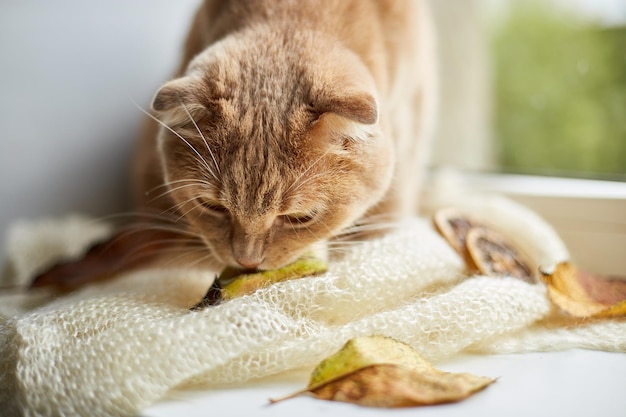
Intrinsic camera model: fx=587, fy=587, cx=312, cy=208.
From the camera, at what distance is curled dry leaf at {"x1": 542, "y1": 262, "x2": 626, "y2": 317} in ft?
3.45

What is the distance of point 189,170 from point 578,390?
2.47 feet

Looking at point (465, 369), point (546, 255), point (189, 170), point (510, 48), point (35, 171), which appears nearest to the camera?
point (465, 369)

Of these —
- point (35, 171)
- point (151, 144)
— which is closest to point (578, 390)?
point (151, 144)

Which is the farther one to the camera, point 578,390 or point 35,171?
point 35,171

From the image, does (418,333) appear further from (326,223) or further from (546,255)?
(546,255)

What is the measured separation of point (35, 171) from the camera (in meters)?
1.54

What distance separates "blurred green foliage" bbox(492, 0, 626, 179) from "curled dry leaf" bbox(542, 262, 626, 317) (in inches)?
23.8

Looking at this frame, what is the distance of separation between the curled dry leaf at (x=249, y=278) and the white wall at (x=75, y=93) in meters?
0.73

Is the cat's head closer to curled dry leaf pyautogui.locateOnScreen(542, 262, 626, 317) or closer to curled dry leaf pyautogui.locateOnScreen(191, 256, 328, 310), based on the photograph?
curled dry leaf pyautogui.locateOnScreen(191, 256, 328, 310)

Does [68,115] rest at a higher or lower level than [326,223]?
higher

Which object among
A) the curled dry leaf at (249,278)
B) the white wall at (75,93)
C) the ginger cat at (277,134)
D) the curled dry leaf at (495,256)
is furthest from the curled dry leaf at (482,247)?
the white wall at (75,93)

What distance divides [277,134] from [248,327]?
1.19ft

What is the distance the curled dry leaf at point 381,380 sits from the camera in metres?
0.78

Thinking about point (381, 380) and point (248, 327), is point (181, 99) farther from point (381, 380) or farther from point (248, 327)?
point (381, 380)
